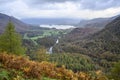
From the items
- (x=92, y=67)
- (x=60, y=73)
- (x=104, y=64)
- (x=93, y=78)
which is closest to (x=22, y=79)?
(x=60, y=73)

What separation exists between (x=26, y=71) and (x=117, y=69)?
32.7m

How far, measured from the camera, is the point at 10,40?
5100 centimetres

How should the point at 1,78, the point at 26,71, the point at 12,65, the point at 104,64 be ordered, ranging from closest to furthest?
the point at 1,78
the point at 26,71
the point at 12,65
the point at 104,64

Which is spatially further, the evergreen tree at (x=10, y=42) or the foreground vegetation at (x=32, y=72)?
the evergreen tree at (x=10, y=42)

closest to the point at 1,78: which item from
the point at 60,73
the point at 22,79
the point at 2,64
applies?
the point at 22,79

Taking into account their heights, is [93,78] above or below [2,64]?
below

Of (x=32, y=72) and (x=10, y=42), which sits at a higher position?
(x=32, y=72)

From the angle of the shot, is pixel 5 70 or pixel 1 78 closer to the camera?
pixel 1 78

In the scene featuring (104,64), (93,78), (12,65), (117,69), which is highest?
(12,65)

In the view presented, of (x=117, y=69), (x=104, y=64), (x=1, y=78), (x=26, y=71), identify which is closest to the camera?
(x=1, y=78)

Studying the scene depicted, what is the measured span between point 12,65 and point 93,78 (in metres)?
5.93

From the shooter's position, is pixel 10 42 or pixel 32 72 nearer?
pixel 32 72

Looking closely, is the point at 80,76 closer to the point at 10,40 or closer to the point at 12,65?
the point at 12,65

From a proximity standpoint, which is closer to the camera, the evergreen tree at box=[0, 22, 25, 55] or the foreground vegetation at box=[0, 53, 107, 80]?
the foreground vegetation at box=[0, 53, 107, 80]
